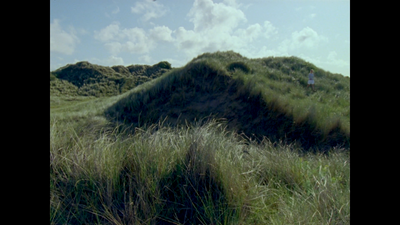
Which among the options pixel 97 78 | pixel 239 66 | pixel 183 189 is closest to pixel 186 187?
pixel 183 189

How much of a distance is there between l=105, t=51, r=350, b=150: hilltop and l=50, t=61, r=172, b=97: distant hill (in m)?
26.4

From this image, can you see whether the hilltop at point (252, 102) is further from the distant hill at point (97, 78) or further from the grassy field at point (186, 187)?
the distant hill at point (97, 78)

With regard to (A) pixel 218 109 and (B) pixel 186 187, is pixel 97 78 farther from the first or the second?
(B) pixel 186 187

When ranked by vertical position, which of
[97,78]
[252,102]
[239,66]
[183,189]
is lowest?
[183,189]

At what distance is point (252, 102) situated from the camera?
14.5m

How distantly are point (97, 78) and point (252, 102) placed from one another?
4049 centimetres

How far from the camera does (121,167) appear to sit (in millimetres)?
3102

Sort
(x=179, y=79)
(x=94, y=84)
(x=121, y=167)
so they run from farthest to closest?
(x=94, y=84) → (x=179, y=79) → (x=121, y=167)

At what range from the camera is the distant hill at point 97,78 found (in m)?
42.1

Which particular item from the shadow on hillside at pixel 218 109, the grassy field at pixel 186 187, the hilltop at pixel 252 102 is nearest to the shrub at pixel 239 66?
the hilltop at pixel 252 102

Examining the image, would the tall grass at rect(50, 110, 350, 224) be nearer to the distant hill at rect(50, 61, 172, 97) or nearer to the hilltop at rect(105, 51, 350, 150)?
the hilltop at rect(105, 51, 350, 150)
